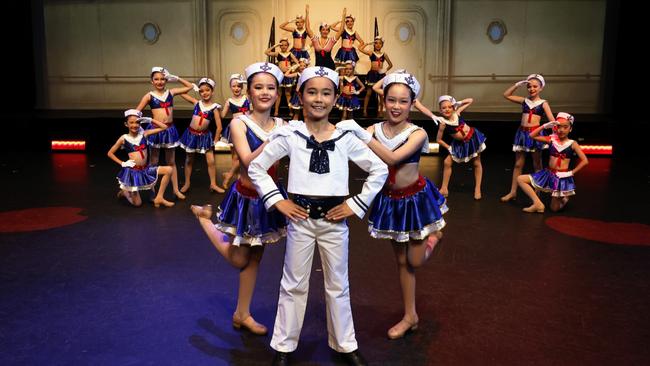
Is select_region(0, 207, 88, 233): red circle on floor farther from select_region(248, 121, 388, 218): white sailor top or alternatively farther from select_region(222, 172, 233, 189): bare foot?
select_region(248, 121, 388, 218): white sailor top

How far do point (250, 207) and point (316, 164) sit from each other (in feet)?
1.73

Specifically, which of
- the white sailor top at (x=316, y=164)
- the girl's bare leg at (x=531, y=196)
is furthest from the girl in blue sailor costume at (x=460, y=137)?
the white sailor top at (x=316, y=164)

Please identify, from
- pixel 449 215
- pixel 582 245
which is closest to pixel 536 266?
pixel 582 245

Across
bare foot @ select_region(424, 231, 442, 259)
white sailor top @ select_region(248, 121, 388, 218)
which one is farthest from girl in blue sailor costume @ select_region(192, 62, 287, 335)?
bare foot @ select_region(424, 231, 442, 259)

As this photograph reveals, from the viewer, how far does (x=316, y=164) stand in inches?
106

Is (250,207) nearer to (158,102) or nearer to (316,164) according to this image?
(316,164)

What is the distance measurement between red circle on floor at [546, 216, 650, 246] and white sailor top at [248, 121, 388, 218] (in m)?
2.97

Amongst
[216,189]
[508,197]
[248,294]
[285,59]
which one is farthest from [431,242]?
[285,59]

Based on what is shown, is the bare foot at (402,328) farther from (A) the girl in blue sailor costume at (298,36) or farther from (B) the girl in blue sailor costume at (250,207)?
(A) the girl in blue sailor costume at (298,36)

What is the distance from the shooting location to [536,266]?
4.31 meters

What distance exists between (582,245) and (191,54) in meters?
9.28

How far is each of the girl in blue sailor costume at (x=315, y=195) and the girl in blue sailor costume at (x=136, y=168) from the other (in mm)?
3538

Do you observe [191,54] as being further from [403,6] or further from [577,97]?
[577,97]

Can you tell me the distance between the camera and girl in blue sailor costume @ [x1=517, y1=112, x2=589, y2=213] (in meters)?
5.81
